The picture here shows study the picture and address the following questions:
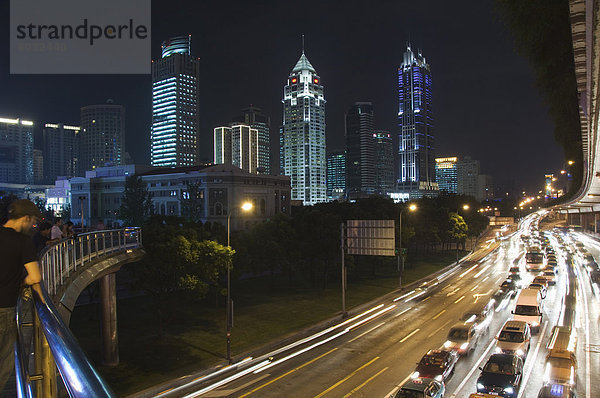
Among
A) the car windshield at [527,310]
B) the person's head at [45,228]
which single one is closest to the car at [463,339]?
the car windshield at [527,310]

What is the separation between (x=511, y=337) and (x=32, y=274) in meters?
28.1

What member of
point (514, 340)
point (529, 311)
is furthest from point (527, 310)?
point (514, 340)

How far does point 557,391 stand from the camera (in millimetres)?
17609

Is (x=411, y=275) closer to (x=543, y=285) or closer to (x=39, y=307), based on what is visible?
(x=543, y=285)

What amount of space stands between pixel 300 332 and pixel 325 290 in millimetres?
17178

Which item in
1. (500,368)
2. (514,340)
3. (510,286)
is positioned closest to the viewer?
(500,368)

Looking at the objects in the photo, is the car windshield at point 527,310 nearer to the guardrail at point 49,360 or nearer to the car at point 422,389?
the car at point 422,389

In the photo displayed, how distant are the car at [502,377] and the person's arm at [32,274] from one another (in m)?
20.6

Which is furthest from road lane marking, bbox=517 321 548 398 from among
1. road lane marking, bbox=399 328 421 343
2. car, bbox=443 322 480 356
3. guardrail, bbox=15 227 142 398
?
guardrail, bbox=15 227 142 398

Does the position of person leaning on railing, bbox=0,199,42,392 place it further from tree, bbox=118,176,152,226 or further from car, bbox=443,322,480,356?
tree, bbox=118,176,152,226

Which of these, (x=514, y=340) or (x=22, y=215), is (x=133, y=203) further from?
(x=22, y=215)

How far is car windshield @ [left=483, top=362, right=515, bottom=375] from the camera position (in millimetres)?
20234

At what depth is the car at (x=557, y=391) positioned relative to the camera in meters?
17.4

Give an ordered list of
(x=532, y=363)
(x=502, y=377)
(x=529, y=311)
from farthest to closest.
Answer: (x=529, y=311) → (x=532, y=363) → (x=502, y=377)
